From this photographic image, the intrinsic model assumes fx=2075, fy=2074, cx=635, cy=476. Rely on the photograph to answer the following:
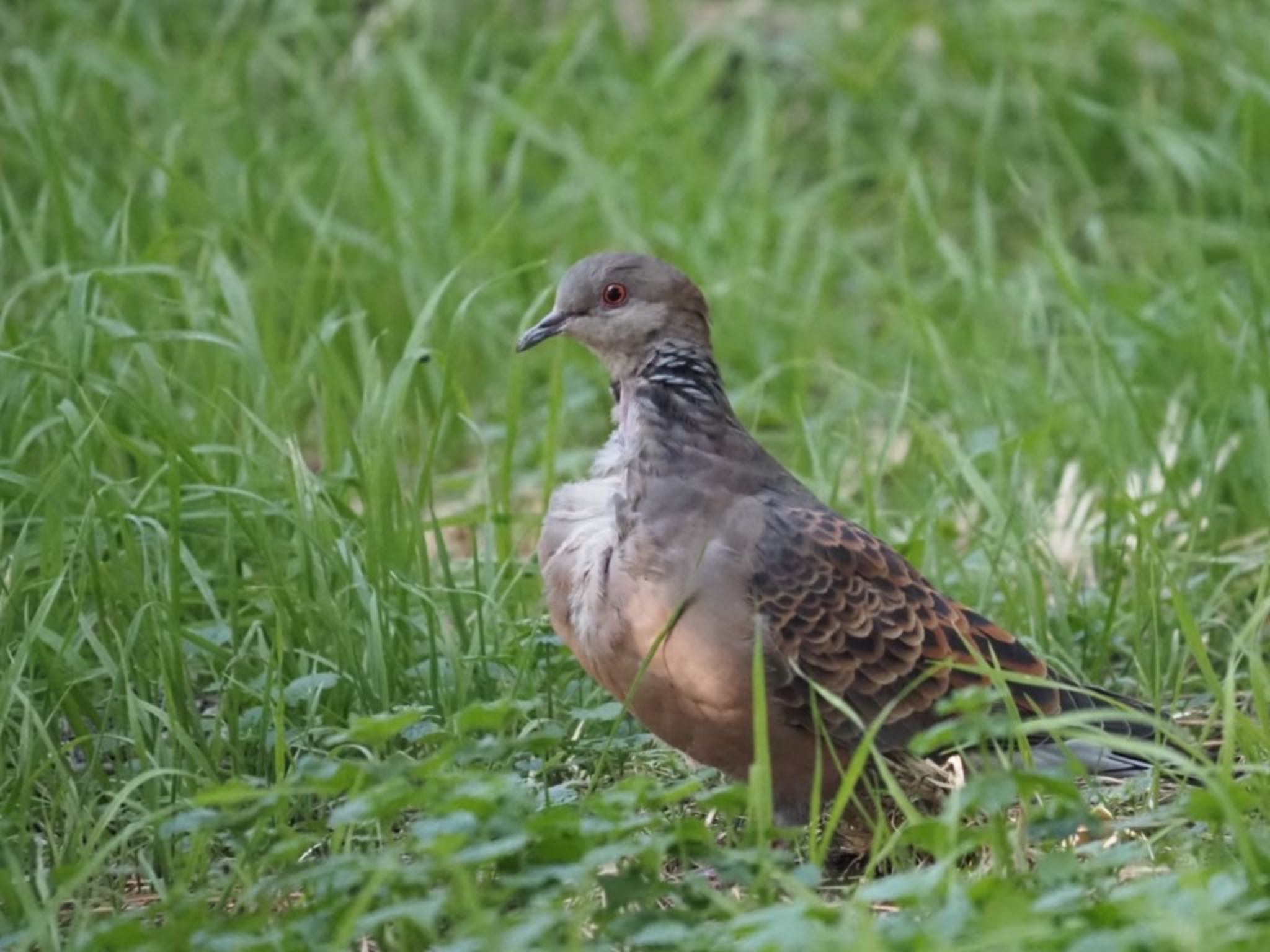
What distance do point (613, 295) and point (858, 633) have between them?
2.74 ft

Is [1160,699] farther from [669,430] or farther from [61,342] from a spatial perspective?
[61,342]

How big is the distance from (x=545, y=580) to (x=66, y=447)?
3.45 ft

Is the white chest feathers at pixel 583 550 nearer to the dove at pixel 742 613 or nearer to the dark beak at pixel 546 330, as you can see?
the dove at pixel 742 613

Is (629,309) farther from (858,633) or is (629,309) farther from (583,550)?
(858,633)

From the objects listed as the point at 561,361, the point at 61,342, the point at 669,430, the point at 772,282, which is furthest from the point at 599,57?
the point at 669,430

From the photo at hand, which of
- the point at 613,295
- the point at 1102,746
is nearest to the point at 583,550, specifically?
the point at 613,295

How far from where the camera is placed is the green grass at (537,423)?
2840 millimetres

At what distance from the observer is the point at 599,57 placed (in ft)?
24.2

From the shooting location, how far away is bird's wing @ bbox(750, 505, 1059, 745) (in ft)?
11.3

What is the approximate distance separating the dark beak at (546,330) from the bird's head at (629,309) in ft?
0.05

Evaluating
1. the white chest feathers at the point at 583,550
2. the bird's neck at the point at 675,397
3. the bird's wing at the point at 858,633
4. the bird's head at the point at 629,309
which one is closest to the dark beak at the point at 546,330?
the bird's head at the point at 629,309

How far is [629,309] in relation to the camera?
3.87 metres

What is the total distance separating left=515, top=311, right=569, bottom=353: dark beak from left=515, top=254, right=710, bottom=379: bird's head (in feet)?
0.05

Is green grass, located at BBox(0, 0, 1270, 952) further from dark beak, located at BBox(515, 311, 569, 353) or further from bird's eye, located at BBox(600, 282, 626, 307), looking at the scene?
bird's eye, located at BBox(600, 282, 626, 307)
